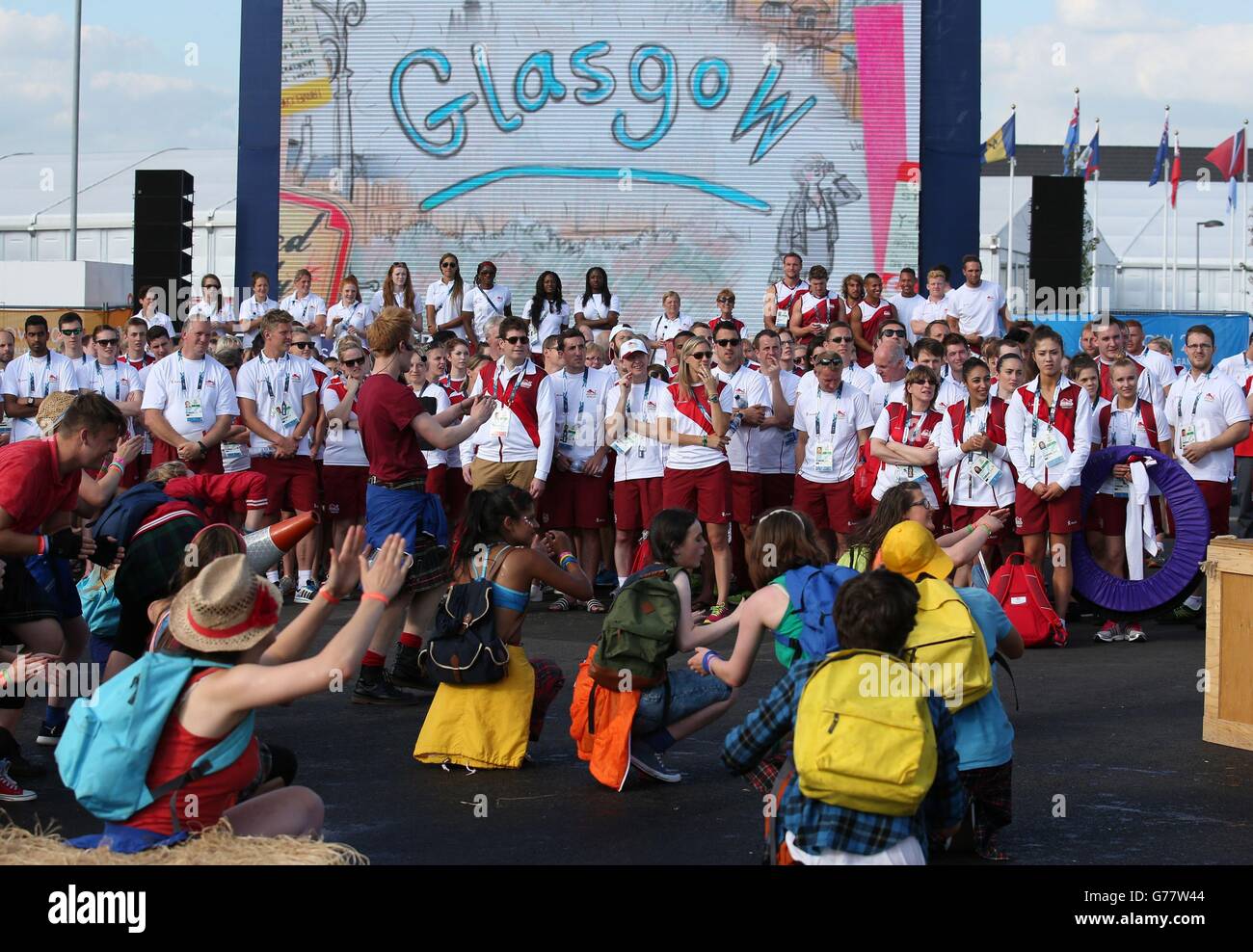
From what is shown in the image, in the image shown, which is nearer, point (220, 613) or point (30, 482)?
point (220, 613)

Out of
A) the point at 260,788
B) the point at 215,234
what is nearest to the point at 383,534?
the point at 260,788

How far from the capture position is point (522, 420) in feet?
35.8

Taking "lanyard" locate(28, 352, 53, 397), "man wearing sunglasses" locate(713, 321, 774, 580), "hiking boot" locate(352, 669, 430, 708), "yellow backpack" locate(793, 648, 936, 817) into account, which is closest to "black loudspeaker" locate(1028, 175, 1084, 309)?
"man wearing sunglasses" locate(713, 321, 774, 580)

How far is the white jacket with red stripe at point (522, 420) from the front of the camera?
35.2ft

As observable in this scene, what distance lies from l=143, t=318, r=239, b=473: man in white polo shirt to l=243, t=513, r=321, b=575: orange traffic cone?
5.25 metres

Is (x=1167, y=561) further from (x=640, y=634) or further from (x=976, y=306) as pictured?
(x=976, y=306)

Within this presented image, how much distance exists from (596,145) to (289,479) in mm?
10339

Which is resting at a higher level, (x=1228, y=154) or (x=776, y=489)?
(x=1228, y=154)

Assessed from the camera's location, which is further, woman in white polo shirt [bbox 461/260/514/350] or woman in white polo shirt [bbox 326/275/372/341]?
woman in white polo shirt [bbox 326/275/372/341]

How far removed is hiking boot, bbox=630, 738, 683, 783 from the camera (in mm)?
6367

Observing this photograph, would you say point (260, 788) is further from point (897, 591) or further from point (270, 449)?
point (270, 449)

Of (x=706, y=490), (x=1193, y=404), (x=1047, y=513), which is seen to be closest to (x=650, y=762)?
(x=706, y=490)

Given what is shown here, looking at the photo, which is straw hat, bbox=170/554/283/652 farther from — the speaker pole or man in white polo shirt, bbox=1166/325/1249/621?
the speaker pole
